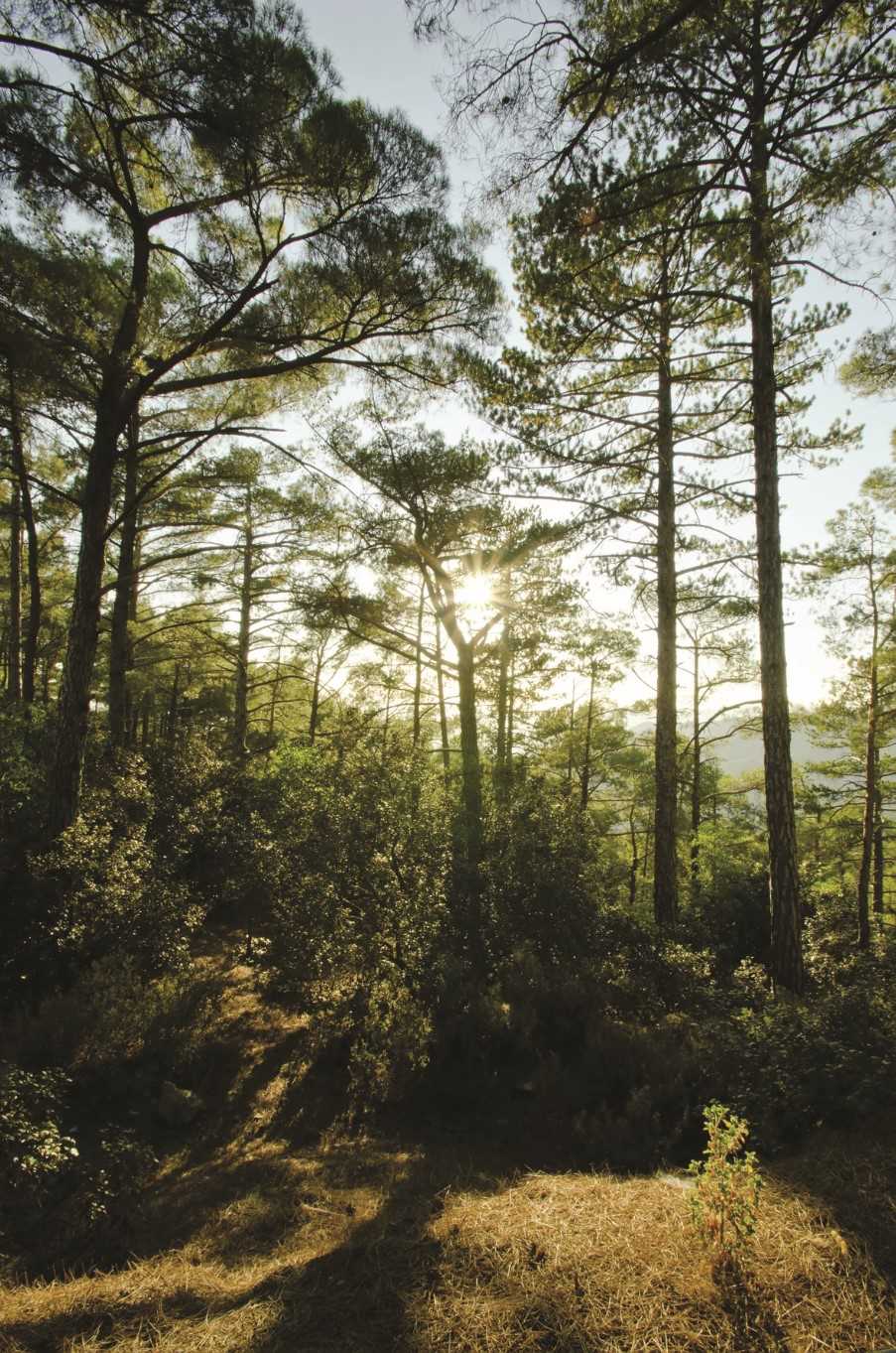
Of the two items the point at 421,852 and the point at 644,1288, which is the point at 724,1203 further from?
the point at 421,852

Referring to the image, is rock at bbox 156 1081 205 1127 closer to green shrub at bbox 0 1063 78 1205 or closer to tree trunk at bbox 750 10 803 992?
green shrub at bbox 0 1063 78 1205

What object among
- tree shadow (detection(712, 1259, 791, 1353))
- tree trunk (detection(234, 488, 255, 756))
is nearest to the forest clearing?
tree shadow (detection(712, 1259, 791, 1353))

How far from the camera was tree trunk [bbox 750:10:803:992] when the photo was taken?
269 inches

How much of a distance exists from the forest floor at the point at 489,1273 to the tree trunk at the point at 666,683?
20.1 feet

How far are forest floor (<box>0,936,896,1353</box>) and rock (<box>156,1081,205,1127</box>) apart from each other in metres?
1.31

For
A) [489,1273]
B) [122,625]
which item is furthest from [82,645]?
[489,1273]

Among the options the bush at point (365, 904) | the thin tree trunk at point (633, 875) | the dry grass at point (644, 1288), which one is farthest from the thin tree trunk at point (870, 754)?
the dry grass at point (644, 1288)

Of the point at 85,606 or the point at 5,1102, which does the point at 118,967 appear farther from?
the point at 85,606

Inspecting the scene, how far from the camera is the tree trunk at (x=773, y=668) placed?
6.82 meters

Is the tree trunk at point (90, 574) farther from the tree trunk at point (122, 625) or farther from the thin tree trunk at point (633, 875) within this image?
the thin tree trunk at point (633, 875)

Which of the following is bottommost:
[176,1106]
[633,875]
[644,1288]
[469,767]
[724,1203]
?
[633,875]

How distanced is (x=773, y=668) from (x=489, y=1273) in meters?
6.29

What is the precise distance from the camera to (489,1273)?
8.65 ft

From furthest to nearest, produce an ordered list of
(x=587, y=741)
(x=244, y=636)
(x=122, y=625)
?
(x=587, y=741) < (x=244, y=636) < (x=122, y=625)
